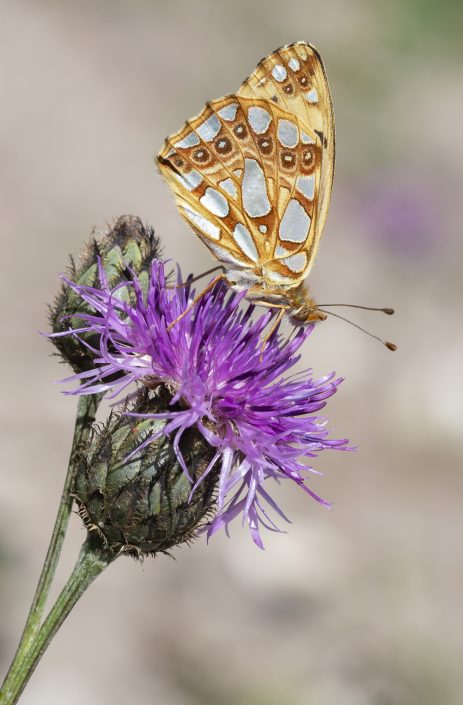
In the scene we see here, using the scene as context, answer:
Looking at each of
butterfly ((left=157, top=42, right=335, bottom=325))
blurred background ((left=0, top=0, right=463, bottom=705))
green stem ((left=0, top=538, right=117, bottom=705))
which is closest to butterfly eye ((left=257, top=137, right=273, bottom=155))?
butterfly ((left=157, top=42, right=335, bottom=325))

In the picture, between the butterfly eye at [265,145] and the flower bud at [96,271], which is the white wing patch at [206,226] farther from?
the butterfly eye at [265,145]

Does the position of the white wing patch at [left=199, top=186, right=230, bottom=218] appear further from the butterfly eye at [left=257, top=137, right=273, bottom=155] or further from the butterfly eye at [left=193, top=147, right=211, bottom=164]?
the butterfly eye at [left=257, top=137, right=273, bottom=155]

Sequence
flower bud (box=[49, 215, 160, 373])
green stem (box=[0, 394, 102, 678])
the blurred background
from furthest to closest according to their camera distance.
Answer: the blurred background → flower bud (box=[49, 215, 160, 373]) → green stem (box=[0, 394, 102, 678])

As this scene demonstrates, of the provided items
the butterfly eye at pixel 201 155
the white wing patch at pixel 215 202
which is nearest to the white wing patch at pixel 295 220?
the white wing patch at pixel 215 202

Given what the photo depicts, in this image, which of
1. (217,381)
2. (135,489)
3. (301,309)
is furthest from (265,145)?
(135,489)

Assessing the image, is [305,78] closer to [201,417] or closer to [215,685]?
[201,417]

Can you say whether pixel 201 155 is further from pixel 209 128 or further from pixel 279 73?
pixel 279 73
